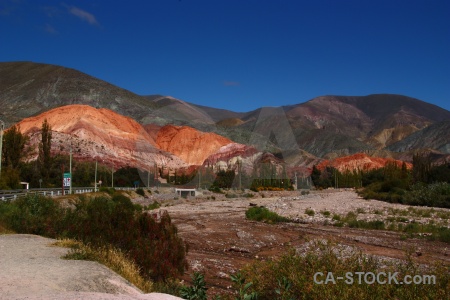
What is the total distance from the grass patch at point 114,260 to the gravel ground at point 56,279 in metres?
0.29

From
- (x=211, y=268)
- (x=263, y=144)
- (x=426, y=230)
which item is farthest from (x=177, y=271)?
(x=263, y=144)

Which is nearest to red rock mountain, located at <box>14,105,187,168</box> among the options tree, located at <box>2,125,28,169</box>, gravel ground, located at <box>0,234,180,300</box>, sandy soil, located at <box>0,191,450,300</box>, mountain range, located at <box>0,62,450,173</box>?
mountain range, located at <box>0,62,450,173</box>

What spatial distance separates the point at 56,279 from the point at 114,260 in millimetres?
2222

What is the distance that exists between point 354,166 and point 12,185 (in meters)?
121

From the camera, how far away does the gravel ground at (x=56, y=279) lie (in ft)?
20.1

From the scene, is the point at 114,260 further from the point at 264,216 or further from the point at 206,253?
the point at 264,216

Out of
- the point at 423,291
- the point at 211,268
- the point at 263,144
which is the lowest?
the point at 211,268

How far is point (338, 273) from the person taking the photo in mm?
7582

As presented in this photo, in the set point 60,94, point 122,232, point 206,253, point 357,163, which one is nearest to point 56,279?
point 122,232

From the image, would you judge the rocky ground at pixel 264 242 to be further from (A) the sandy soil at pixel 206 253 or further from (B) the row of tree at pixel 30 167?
(B) the row of tree at pixel 30 167

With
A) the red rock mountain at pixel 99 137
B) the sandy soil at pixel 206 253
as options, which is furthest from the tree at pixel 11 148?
the red rock mountain at pixel 99 137

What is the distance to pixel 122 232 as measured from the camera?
11.8 metres

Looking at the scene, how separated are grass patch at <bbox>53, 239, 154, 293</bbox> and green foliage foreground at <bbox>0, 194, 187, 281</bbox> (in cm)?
51

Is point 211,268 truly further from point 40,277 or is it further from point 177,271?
point 40,277
